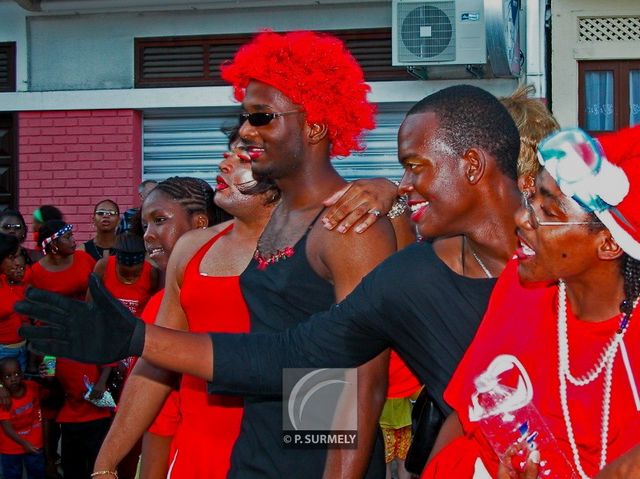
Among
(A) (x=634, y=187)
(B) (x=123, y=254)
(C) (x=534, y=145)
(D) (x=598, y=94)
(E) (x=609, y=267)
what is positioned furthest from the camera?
(D) (x=598, y=94)

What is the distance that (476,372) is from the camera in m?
2.42

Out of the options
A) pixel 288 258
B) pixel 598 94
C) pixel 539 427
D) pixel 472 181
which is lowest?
pixel 539 427

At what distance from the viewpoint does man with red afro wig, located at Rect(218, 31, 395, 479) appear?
329cm

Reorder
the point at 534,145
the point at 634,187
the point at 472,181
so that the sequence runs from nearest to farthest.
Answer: the point at 634,187 → the point at 472,181 → the point at 534,145

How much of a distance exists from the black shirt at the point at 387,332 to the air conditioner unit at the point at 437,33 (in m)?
7.62

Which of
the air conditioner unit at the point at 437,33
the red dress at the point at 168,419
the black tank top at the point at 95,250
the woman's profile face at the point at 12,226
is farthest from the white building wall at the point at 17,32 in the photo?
the red dress at the point at 168,419

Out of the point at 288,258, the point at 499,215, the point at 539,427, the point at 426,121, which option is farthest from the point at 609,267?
the point at 288,258

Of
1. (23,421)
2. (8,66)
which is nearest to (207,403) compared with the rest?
(23,421)

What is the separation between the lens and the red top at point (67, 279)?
883 cm

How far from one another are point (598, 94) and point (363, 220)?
8566mm

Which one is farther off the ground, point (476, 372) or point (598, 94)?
point (598, 94)

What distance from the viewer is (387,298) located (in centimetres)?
275

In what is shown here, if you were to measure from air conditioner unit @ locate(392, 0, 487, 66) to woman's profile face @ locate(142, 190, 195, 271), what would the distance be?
17.8 feet

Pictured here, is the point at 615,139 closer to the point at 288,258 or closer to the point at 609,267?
the point at 609,267
